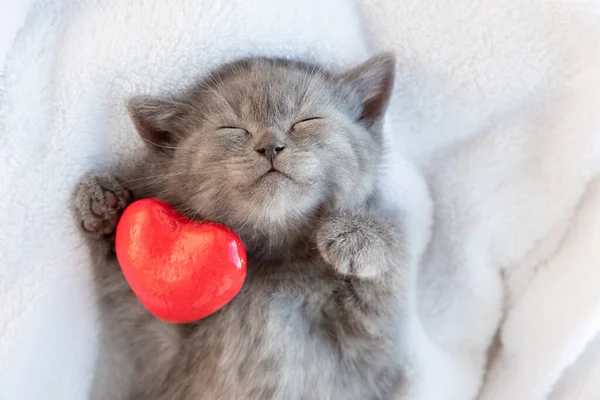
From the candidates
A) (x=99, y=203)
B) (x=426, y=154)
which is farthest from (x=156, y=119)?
(x=426, y=154)

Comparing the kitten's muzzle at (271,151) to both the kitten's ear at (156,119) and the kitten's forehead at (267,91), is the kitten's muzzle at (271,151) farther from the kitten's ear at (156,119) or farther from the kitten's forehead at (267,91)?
the kitten's ear at (156,119)

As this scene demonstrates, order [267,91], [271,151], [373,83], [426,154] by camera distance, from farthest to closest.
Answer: [426,154] < [373,83] < [267,91] < [271,151]

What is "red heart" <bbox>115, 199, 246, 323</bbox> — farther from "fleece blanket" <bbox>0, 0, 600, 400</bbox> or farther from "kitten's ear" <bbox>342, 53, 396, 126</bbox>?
"kitten's ear" <bbox>342, 53, 396, 126</bbox>

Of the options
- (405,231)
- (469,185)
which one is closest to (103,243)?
(405,231)

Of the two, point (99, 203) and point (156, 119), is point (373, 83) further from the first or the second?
point (99, 203)

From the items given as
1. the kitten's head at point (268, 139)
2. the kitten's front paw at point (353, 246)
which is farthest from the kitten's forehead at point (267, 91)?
the kitten's front paw at point (353, 246)

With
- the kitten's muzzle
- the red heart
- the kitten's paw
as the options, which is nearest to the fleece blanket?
the kitten's paw

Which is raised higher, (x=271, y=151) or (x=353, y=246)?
(x=271, y=151)

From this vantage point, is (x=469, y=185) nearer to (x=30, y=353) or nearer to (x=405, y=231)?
(x=405, y=231)
